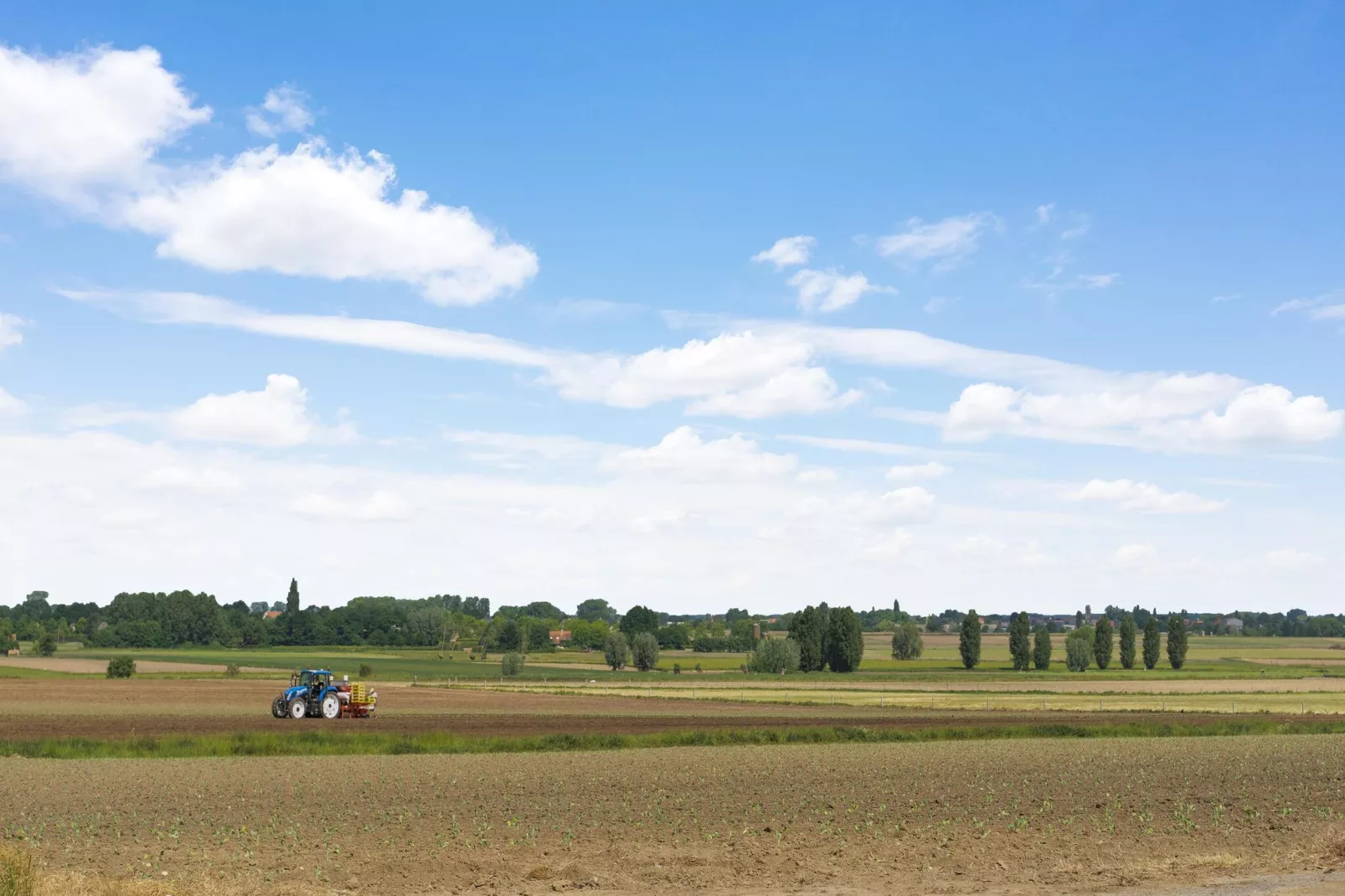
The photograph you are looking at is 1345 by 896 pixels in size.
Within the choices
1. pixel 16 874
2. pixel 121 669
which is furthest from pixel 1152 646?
pixel 16 874

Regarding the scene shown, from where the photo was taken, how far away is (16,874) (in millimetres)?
18047

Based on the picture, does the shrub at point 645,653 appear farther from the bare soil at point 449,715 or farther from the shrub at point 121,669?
the bare soil at point 449,715

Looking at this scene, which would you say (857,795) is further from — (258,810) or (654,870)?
(258,810)

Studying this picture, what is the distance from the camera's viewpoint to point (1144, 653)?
185 meters

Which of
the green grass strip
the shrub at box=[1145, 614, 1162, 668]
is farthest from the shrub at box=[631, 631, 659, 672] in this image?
the green grass strip

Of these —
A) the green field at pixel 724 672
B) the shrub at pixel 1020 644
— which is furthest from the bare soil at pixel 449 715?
the shrub at pixel 1020 644

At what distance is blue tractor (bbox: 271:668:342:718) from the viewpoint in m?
63.1

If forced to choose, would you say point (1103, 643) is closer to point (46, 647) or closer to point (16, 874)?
point (46, 647)

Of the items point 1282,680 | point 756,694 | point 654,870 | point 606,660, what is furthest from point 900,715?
point 606,660

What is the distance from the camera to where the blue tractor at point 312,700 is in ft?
207

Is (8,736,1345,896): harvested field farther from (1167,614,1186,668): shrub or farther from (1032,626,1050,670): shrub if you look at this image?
(1167,614,1186,668): shrub

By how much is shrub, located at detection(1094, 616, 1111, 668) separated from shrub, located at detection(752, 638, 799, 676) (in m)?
49.1

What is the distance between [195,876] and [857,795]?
1709 centimetres

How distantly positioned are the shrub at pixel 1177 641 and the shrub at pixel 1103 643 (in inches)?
347
